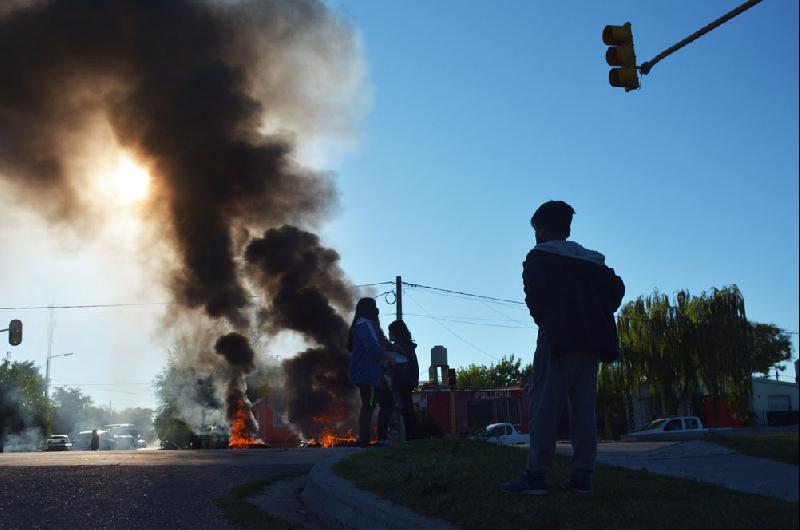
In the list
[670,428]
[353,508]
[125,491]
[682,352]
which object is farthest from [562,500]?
[682,352]

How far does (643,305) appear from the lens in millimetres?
Answer: 38438

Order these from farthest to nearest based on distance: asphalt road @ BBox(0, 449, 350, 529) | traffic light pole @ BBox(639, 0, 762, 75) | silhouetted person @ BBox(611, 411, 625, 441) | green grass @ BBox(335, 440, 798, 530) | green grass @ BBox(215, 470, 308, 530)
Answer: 1. silhouetted person @ BBox(611, 411, 625, 441)
2. traffic light pole @ BBox(639, 0, 762, 75)
3. asphalt road @ BBox(0, 449, 350, 529)
4. green grass @ BBox(215, 470, 308, 530)
5. green grass @ BBox(335, 440, 798, 530)

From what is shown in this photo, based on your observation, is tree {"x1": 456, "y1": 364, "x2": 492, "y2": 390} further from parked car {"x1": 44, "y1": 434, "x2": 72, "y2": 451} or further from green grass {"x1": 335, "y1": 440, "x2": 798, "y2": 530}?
green grass {"x1": 335, "y1": 440, "x2": 798, "y2": 530}

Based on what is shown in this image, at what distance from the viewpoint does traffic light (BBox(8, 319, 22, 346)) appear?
3084 centimetres

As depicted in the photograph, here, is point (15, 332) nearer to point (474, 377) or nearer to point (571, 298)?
point (571, 298)

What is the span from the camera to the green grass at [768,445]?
208 cm

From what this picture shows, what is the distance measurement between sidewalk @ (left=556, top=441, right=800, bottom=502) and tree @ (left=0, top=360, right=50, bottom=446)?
65.7 metres

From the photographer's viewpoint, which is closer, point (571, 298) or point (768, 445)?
point (571, 298)

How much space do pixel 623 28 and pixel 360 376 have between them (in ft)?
17.0

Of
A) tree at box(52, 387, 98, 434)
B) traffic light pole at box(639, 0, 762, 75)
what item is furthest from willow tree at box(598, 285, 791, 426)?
tree at box(52, 387, 98, 434)

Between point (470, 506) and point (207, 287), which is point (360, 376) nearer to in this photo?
point (470, 506)

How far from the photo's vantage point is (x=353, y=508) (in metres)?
4.37

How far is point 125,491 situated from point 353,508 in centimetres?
214

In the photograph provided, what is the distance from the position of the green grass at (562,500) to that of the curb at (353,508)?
0.35 feet
